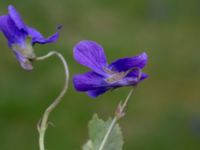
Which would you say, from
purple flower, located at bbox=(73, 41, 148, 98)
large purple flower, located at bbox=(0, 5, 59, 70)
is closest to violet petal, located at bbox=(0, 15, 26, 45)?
large purple flower, located at bbox=(0, 5, 59, 70)

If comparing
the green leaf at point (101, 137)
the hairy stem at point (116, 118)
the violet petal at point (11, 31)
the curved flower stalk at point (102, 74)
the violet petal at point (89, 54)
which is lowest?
the green leaf at point (101, 137)

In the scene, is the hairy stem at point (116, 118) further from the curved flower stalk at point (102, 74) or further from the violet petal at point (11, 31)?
the violet petal at point (11, 31)

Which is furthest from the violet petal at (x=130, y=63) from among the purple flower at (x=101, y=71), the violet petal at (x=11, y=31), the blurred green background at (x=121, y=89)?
the blurred green background at (x=121, y=89)

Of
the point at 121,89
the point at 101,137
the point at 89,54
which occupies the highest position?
the point at 89,54

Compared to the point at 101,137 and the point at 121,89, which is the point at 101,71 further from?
the point at 121,89

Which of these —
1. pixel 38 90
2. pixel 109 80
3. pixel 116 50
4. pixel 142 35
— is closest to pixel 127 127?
pixel 38 90

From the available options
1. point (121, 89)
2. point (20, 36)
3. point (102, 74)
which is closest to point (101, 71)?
point (102, 74)

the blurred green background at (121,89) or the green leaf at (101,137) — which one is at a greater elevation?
the green leaf at (101,137)
